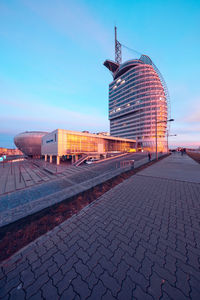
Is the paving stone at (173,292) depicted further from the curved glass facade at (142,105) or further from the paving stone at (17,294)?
the curved glass facade at (142,105)

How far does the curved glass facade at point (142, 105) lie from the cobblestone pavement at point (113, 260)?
193 ft

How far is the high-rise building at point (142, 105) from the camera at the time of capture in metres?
57.3

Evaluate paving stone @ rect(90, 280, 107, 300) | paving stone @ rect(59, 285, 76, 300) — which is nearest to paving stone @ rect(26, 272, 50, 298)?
paving stone @ rect(59, 285, 76, 300)

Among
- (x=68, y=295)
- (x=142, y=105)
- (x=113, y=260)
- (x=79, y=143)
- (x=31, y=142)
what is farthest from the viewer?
(x=142, y=105)

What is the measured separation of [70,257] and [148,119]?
66.8 m

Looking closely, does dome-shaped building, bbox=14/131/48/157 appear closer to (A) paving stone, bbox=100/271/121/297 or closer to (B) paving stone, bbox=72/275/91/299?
(B) paving stone, bbox=72/275/91/299

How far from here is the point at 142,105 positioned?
200 feet

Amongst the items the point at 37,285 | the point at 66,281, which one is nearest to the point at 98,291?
the point at 66,281

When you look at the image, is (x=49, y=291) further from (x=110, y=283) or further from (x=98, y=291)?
(x=110, y=283)

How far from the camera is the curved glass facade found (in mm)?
57406

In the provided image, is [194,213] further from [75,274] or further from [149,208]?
[75,274]

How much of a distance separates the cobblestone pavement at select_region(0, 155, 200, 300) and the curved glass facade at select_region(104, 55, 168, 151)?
58.7m

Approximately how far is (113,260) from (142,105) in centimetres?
7073

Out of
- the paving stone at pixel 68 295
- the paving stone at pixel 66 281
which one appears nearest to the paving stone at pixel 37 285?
the paving stone at pixel 66 281
